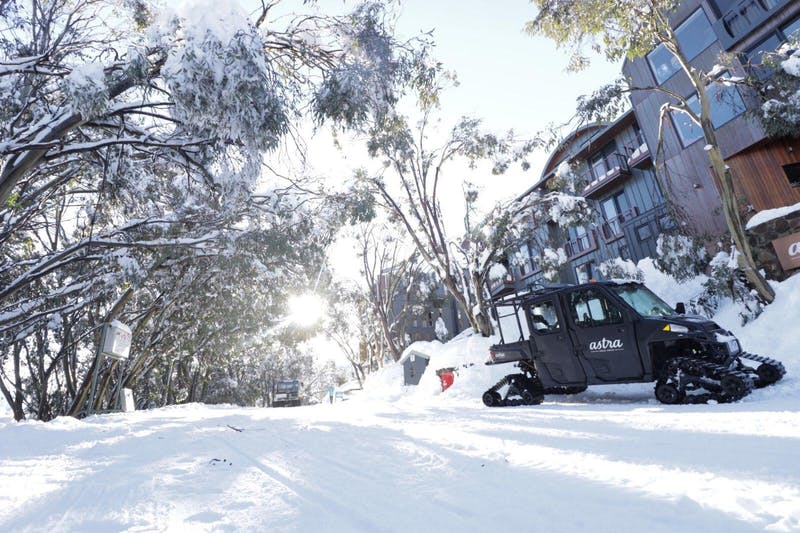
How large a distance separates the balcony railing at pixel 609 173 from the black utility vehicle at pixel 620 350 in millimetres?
16736

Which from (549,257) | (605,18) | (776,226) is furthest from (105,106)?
(549,257)

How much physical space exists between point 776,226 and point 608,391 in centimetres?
774

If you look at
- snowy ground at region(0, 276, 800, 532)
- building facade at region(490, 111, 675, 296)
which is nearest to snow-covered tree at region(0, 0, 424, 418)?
snowy ground at region(0, 276, 800, 532)

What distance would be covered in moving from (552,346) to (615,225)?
67.9 feet

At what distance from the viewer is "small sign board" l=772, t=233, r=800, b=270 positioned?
→ 11.1m

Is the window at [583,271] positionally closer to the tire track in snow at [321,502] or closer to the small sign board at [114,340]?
the small sign board at [114,340]

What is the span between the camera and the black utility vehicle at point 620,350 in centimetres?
614

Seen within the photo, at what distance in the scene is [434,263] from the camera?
17766 millimetres

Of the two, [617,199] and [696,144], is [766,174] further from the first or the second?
[617,199]

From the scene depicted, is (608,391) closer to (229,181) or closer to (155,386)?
(229,181)

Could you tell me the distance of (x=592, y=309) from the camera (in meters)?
7.53

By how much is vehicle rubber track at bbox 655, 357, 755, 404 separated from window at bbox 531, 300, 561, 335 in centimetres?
201

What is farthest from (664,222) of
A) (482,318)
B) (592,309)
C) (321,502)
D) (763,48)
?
(321,502)

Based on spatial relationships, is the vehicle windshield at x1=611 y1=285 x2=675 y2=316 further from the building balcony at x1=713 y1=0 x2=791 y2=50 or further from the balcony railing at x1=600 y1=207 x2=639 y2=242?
the balcony railing at x1=600 y1=207 x2=639 y2=242
